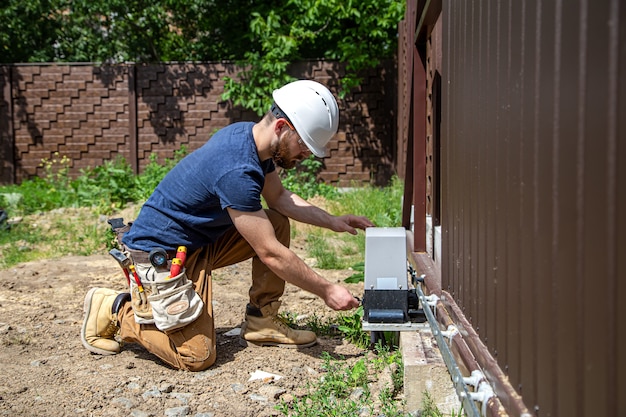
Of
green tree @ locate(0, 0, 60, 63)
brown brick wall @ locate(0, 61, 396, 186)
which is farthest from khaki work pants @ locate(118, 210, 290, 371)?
green tree @ locate(0, 0, 60, 63)

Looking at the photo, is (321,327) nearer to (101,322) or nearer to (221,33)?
(101,322)

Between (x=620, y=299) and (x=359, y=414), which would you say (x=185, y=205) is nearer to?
(x=359, y=414)

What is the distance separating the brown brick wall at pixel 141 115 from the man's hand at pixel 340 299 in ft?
30.3

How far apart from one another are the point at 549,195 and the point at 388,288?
81.6 inches

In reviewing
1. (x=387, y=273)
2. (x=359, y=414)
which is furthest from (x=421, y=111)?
(x=359, y=414)

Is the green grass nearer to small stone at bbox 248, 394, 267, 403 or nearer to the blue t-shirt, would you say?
small stone at bbox 248, 394, 267, 403

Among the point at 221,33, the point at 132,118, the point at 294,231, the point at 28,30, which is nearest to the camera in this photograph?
the point at 294,231

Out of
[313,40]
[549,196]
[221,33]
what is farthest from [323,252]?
[221,33]

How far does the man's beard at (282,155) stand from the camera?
12.8ft

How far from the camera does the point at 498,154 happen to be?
235 centimetres

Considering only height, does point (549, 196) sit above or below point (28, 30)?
below

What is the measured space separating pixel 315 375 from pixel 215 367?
0.56 meters

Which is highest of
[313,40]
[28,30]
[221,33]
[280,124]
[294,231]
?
[28,30]

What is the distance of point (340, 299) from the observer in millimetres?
3689
